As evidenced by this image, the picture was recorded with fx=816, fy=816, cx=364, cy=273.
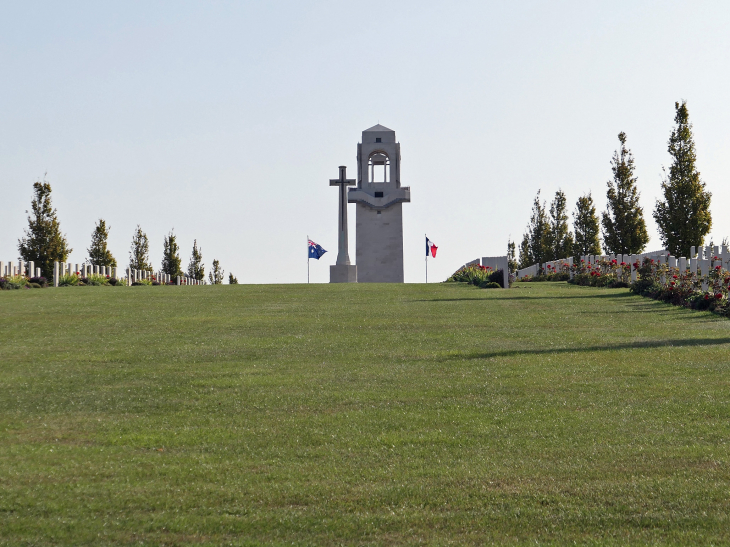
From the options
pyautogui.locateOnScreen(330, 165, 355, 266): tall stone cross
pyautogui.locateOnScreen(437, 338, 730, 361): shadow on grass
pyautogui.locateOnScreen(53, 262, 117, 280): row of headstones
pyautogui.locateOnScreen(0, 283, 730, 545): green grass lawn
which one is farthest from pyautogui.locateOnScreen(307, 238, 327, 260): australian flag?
pyautogui.locateOnScreen(437, 338, 730, 361): shadow on grass

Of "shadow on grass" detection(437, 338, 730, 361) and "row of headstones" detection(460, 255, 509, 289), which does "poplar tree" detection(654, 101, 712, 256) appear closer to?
"row of headstones" detection(460, 255, 509, 289)

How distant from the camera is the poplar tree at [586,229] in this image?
183ft

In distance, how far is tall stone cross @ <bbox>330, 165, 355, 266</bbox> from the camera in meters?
60.1

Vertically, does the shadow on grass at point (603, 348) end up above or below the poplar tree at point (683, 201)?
below

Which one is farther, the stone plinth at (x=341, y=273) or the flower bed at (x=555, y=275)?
the stone plinth at (x=341, y=273)

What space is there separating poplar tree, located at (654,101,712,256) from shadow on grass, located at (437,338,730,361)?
82.8ft

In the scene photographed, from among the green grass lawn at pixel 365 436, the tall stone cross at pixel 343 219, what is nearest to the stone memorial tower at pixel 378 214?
the tall stone cross at pixel 343 219

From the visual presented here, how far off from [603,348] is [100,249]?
5214 centimetres

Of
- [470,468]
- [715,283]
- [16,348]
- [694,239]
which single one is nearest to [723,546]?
[470,468]

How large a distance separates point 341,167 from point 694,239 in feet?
100

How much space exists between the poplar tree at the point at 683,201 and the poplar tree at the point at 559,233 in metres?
21.0

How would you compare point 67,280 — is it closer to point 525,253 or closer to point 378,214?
point 378,214

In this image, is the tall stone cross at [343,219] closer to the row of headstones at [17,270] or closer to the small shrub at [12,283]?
the row of headstones at [17,270]

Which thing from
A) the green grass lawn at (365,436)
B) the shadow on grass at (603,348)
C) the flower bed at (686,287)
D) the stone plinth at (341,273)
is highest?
the stone plinth at (341,273)
